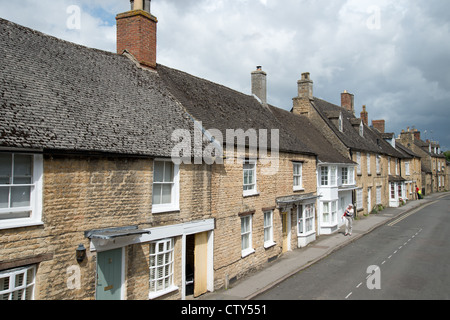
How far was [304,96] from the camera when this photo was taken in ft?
95.0

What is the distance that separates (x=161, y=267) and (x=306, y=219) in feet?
37.8

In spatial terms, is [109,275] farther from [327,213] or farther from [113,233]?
[327,213]

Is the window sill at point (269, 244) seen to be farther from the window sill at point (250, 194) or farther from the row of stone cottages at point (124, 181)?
the window sill at point (250, 194)

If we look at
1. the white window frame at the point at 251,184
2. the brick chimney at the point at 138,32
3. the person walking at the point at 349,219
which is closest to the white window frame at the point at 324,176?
the person walking at the point at 349,219

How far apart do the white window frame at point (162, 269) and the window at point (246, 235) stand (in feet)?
13.7

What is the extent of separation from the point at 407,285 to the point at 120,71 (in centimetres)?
1296

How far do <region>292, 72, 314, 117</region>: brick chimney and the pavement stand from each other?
9758mm

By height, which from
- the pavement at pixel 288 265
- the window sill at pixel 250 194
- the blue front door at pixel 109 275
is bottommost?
the pavement at pixel 288 265

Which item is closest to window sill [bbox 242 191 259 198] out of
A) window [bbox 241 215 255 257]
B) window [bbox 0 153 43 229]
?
window [bbox 241 215 255 257]

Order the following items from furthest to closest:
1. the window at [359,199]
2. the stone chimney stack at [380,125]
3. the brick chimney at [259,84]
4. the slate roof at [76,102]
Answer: the stone chimney stack at [380,125] → the window at [359,199] → the brick chimney at [259,84] → the slate roof at [76,102]

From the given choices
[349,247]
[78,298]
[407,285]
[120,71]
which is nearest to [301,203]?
[349,247]

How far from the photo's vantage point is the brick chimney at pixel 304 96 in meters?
28.8

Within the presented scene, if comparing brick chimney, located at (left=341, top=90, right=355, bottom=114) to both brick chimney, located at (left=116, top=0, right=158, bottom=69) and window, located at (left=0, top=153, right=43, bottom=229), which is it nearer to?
brick chimney, located at (left=116, top=0, right=158, bottom=69)
